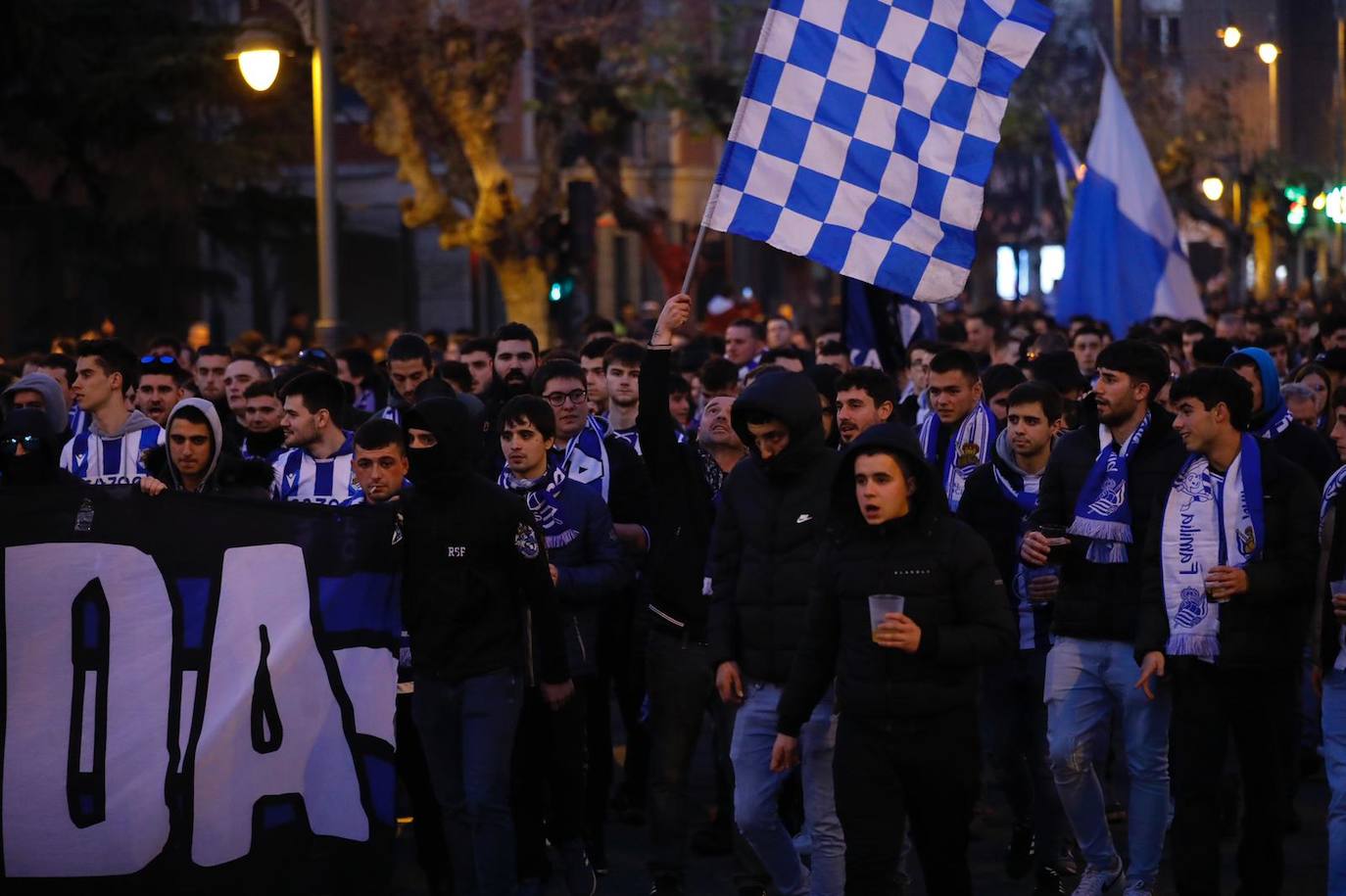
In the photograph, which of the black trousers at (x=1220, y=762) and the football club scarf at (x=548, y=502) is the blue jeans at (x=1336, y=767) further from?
the football club scarf at (x=548, y=502)

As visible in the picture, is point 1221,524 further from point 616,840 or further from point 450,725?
point 616,840

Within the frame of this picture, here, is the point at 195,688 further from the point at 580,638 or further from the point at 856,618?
the point at 856,618

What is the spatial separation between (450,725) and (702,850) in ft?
6.90

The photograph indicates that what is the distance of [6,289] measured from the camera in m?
27.2

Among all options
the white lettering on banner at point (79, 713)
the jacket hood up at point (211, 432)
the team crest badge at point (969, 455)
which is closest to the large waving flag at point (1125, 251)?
the team crest badge at point (969, 455)

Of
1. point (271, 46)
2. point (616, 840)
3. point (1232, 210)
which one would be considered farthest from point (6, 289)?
point (1232, 210)

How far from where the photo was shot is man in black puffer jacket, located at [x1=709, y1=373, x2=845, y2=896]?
6980 millimetres

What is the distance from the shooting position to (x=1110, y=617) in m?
7.57

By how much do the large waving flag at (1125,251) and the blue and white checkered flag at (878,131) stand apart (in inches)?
439

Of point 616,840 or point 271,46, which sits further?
point 271,46

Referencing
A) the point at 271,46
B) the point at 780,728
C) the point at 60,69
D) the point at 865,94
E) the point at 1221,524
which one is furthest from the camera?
the point at 60,69

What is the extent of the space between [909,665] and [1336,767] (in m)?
1.81

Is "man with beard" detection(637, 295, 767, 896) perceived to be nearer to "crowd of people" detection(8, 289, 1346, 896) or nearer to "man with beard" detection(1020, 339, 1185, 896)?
"crowd of people" detection(8, 289, 1346, 896)

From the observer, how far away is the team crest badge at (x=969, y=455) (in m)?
9.23
